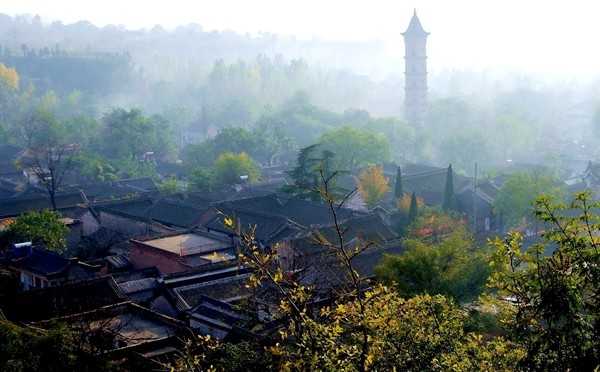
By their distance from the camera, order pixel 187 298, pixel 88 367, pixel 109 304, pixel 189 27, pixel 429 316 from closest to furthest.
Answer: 1. pixel 429 316
2. pixel 88 367
3. pixel 109 304
4. pixel 187 298
5. pixel 189 27

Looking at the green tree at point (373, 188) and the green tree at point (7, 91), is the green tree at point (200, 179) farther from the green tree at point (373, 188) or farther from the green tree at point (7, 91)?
the green tree at point (7, 91)

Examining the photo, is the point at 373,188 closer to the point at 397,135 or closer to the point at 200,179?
the point at 200,179

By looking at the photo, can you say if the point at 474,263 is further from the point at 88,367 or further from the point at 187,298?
the point at 88,367

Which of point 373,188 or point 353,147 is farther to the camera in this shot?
point 353,147

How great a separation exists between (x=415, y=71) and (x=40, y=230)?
32.6m

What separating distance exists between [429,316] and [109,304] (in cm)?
808

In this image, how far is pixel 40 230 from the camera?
18062 millimetres

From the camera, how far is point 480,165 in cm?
3966

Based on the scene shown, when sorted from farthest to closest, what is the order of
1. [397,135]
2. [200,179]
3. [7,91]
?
[7,91]
[397,135]
[200,179]

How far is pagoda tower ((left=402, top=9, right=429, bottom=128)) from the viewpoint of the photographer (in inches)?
1850

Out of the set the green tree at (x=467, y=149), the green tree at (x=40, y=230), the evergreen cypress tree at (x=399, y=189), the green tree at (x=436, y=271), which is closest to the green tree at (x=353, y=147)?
the evergreen cypress tree at (x=399, y=189)

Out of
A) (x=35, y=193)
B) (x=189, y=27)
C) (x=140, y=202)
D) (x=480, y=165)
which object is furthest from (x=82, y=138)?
(x=189, y=27)

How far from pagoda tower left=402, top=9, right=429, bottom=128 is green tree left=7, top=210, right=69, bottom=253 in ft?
104

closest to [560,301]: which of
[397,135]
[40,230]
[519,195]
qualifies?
[40,230]
